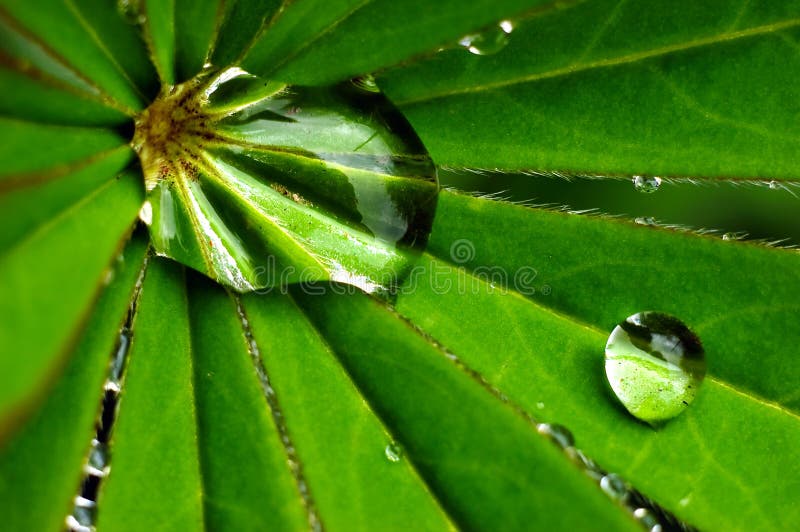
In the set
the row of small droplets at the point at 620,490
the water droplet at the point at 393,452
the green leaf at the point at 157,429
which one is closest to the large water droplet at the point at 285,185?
the green leaf at the point at 157,429

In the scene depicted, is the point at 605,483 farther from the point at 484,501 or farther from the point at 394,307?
the point at 394,307

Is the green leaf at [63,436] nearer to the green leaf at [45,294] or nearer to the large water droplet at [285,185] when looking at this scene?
the large water droplet at [285,185]

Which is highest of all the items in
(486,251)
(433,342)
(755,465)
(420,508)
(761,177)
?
(761,177)

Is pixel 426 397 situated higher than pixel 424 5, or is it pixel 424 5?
pixel 424 5

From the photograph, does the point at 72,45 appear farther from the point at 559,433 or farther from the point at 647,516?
the point at 647,516

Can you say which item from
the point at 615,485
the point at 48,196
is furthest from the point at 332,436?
the point at 48,196

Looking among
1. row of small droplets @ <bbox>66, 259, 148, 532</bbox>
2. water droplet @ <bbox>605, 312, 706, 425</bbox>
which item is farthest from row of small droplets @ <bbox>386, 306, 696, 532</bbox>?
row of small droplets @ <bbox>66, 259, 148, 532</bbox>

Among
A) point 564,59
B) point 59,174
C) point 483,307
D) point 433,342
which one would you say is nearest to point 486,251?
point 483,307

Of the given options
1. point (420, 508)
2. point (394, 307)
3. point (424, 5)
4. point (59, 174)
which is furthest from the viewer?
point (394, 307)
